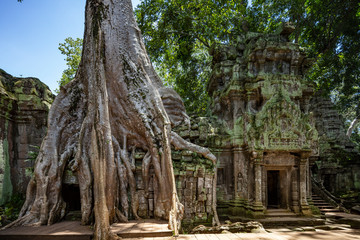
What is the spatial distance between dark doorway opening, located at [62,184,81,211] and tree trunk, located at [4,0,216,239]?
0.35m

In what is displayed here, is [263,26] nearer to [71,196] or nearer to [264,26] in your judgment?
[264,26]

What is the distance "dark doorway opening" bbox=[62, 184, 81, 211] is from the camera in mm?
4473

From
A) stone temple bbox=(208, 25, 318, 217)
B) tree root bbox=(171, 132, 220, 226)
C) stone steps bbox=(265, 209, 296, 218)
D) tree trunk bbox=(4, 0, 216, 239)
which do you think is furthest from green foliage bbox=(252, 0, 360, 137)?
tree trunk bbox=(4, 0, 216, 239)

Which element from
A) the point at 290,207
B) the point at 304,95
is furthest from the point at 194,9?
the point at 290,207

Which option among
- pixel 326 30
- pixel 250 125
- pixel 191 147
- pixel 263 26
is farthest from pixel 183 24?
pixel 191 147

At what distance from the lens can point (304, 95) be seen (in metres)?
8.89

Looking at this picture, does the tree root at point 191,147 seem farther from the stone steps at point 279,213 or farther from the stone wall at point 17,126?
the stone wall at point 17,126

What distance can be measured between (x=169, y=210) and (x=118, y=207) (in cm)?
91

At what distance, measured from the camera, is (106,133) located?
390 cm

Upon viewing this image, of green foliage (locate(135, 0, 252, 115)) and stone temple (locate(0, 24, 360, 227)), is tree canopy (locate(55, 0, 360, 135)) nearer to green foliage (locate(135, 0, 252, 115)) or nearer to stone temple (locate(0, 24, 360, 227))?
green foliage (locate(135, 0, 252, 115))

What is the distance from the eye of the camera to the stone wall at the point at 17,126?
5.48 m

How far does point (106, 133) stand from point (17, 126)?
3644 millimetres

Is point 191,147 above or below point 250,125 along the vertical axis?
below

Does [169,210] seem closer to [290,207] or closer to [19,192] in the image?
[19,192]
